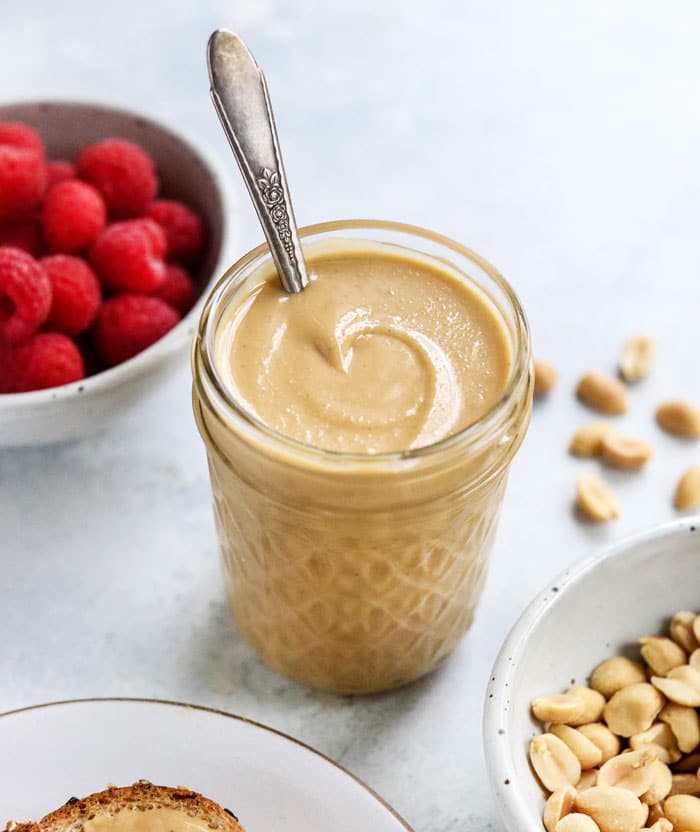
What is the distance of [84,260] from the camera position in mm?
1299

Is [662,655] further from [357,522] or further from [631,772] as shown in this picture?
[357,522]

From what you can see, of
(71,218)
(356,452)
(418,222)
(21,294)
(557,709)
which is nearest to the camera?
(356,452)

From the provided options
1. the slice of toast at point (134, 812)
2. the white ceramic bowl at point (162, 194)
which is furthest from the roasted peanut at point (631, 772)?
the white ceramic bowl at point (162, 194)

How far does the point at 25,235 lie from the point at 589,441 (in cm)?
70

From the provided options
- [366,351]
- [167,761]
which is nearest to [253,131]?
[366,351]

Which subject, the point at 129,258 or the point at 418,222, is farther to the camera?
the point at 418,222

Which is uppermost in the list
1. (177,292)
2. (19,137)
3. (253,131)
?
(253,131)

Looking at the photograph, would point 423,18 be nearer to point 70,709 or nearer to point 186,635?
point 186,635

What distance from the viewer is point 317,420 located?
910 mm

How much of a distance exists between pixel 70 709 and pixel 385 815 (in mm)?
294

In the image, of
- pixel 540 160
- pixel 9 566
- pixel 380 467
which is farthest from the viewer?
pixel 540 160

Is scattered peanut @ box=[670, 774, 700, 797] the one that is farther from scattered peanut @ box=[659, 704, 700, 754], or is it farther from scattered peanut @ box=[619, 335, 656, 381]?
scattered peanut @ box=[619, 335, 656, 381]

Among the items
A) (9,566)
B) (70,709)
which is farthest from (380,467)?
(9,566)

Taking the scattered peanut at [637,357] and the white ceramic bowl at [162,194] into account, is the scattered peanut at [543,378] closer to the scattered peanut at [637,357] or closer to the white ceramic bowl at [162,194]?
the scattered peanut at [637,357]
